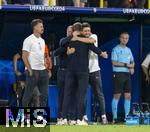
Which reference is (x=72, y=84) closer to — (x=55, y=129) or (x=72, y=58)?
(x=72, y=58)

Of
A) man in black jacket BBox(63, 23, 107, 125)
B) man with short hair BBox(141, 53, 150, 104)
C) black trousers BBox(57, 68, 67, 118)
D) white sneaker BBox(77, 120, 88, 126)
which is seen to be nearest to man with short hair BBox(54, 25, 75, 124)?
black trousers BBox(57, 68, 67, 118)

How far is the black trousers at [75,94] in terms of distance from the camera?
1345cm

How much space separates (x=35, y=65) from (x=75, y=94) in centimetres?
102

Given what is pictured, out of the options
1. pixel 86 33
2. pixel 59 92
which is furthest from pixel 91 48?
pixel 59 92

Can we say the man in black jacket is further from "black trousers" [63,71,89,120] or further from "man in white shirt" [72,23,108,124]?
"man in white shirt" [72,23,108,124]

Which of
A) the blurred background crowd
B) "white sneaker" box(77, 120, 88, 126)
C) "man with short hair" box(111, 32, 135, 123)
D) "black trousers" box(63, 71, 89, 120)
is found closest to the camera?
"white sneaker" box(77, 120, 88, 126)

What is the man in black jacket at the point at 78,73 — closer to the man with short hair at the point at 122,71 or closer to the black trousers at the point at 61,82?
the black trousers at the point at 61,82

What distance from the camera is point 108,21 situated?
1653 cm

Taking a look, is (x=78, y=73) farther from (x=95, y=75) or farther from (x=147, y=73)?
(x=147, y=73)

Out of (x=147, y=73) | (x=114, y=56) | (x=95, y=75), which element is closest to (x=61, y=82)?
(x=95, y=75)

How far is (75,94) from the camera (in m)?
13.8

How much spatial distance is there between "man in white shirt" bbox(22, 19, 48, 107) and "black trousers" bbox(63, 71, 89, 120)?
505 mm

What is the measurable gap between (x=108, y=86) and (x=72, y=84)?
9.24 feet

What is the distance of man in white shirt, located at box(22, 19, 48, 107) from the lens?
45.1ft
